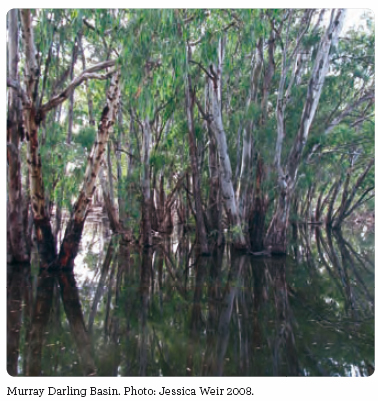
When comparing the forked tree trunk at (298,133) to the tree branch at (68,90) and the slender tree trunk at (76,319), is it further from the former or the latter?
the slender tree trunk at (76,319)

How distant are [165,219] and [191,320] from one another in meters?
11.1

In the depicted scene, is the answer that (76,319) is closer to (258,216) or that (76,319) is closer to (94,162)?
(94,162)

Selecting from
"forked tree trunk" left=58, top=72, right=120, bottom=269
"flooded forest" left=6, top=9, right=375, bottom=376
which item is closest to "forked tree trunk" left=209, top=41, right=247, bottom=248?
"flooded forest" left=6, top=9, right=375, bottom=376

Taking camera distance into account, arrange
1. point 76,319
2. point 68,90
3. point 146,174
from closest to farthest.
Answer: point 76,319 < point 68,90 < point 146,174

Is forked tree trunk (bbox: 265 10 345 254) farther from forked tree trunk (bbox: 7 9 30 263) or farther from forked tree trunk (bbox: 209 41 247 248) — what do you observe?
forked tree trunk (bbox: 7 9 30 263)

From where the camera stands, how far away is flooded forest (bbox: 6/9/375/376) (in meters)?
4.91

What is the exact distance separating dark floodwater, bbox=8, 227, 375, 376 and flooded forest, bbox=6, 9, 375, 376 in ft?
0.09

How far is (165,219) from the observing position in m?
16.9

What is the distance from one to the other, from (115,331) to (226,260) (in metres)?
5.87

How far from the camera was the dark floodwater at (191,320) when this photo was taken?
444 centimetres

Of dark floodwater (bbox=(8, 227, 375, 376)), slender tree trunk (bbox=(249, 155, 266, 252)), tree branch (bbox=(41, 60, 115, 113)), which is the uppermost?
tree branch (bbox=(41, 60, 115, 113))

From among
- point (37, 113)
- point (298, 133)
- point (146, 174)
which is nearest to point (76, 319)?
point (37, 113)

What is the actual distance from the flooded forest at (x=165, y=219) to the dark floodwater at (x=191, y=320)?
1.0 inches
